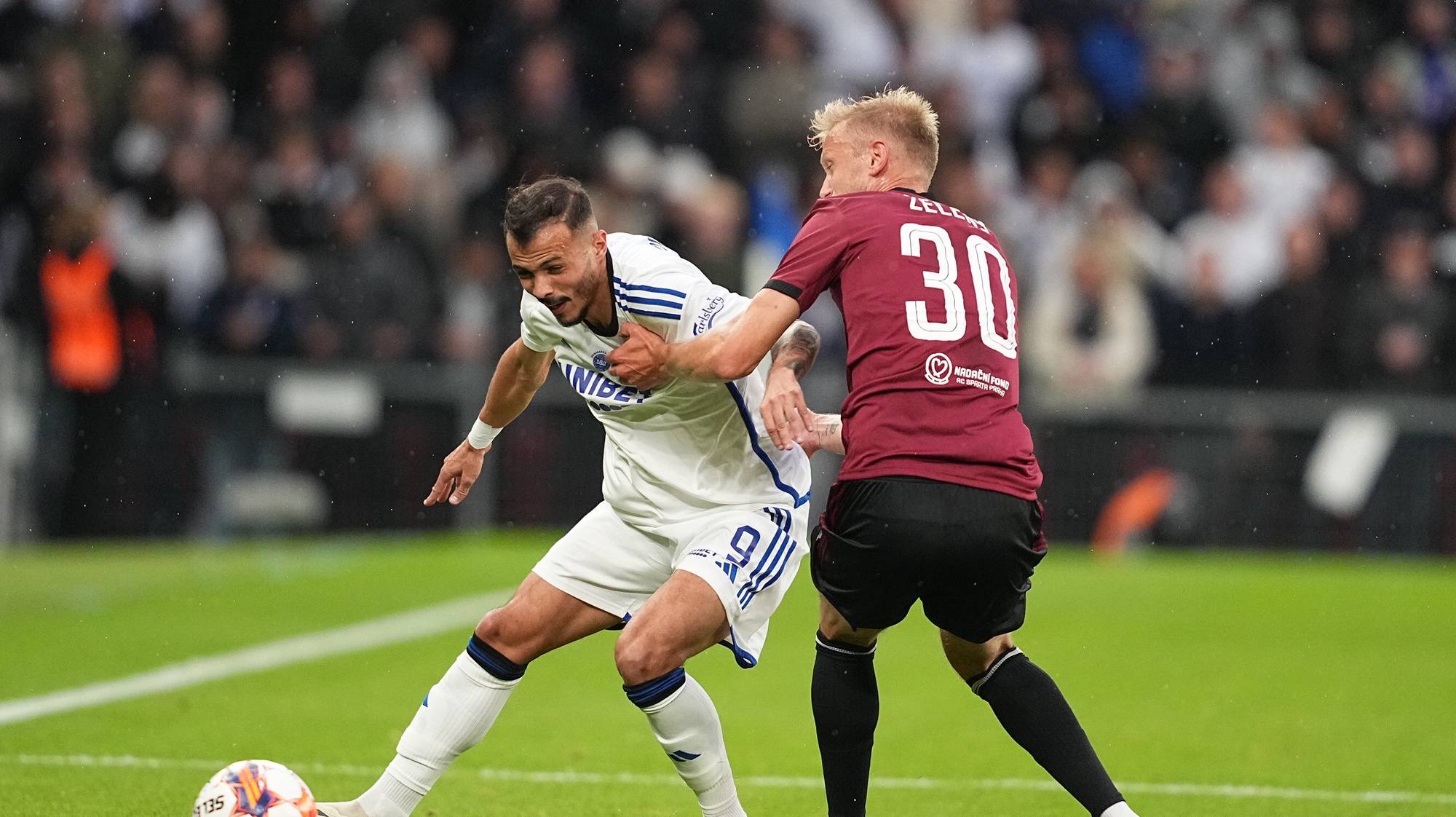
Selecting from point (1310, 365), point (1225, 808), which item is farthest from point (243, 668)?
point (1310, 365)

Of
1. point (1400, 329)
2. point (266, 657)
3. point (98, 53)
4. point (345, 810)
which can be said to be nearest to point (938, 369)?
point (345, 810)

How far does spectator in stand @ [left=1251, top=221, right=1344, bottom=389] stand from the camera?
14000mm

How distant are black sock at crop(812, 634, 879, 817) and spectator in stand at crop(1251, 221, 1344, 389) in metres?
9.07

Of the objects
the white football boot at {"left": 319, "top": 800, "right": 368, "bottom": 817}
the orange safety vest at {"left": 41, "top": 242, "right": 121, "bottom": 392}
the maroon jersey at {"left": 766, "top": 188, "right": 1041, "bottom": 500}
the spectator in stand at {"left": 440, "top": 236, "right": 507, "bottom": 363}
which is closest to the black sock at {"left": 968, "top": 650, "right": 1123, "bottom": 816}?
the maroon jersey at {"left": 766, "top": 188, "right": 1041, "bottom": 500}

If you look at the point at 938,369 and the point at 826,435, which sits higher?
the point at 938,369

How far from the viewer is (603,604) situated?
5.87 meters

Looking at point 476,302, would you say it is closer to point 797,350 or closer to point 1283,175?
point 1283,175

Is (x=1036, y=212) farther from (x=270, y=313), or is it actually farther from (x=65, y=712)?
(x=65, y=712)

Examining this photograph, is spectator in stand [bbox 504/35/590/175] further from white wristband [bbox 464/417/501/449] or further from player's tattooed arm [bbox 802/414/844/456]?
player's tattooed arm [bbox 802/414/844/456]

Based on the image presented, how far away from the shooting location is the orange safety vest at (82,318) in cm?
1386

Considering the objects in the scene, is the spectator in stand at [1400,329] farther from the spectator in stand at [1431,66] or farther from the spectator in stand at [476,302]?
the spectator in stand at [476,302]

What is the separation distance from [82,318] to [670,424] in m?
9.13

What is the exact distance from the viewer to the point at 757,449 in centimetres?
593

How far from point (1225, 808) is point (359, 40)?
38.9 ft
